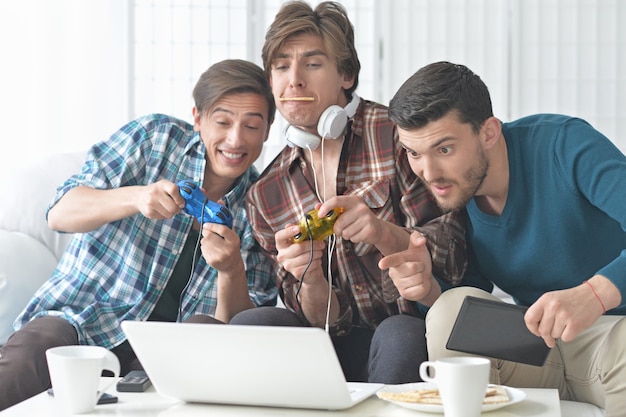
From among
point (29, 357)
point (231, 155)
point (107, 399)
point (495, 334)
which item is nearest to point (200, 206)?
point (231, 155)

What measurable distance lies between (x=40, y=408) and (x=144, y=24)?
2.84 metres

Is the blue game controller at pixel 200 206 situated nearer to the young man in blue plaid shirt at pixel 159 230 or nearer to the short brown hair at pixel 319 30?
the young man in blue plaid shirt at pixel 159 230

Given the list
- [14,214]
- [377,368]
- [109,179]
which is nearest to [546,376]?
[377,368]

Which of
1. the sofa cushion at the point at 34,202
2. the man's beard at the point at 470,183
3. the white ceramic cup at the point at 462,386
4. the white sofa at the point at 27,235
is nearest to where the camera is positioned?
the white ceramic cup at the point at 462,386

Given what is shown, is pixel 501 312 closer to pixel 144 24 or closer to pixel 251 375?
pixel 251 375

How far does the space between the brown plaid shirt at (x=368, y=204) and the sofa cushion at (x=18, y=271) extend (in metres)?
0.64

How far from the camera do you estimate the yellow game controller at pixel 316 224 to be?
175cm

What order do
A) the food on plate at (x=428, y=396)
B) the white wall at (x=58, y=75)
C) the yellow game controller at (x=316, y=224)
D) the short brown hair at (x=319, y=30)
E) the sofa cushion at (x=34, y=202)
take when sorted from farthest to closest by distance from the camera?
the white wall at (x=58, y=75) → the sofa cushion at (x=34, y=202) → the short brown hair at (x=319, y=30) → the yellow game controller at (x=316, y=224) → the food on plate at (x=428, y=396)

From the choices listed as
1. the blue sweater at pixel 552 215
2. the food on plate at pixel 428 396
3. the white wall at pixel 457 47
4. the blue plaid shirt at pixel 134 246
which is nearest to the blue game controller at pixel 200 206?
the blue plaid shirt at pixel 134 246

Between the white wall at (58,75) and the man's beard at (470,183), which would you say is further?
the white wall at (58,75)


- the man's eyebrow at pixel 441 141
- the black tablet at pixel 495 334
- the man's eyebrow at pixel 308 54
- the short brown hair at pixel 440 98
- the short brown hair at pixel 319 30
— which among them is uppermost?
the short brown hair at pixel 319 30

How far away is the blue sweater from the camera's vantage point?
5.97 feet

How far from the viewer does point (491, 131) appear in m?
1.90

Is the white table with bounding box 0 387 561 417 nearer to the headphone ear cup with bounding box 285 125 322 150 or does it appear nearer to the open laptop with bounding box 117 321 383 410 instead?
the open laptop with bounding box 117 321 383 410
